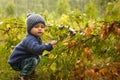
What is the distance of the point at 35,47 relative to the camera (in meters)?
3.84

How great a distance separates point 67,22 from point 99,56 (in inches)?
52.7

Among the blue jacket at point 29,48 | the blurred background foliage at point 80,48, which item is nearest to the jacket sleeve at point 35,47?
the blue jacket at point 29,48

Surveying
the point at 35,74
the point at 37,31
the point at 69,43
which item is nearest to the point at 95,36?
the point at 69,43

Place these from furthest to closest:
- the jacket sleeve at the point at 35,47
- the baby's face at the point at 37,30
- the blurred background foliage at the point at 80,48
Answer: the baby's face at the point at 37,30 < the jacket sleeve at the point at 35,47 < the blurred background foliage at the point at 80,48

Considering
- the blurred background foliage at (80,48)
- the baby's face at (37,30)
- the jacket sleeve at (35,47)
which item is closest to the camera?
the blurred background foliage at (80,48)

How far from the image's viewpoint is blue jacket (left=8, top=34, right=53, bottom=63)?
3.81 metres

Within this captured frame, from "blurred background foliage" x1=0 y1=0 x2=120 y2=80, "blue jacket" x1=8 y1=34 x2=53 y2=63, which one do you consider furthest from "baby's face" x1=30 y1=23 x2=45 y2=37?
"blurred background foliage" x1=0 y1=0 x2=120 y2=80

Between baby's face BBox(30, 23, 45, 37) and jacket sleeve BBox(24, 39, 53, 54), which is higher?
baby's face BBox(30, 23, 45, 37)

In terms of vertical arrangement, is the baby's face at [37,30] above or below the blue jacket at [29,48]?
above

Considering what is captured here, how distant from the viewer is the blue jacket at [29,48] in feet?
12.5

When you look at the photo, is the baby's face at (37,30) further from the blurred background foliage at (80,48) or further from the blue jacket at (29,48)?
the blurred background foliage at (80,48)

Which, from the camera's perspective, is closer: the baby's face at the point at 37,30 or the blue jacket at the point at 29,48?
the blue jacket at the point at 29,48

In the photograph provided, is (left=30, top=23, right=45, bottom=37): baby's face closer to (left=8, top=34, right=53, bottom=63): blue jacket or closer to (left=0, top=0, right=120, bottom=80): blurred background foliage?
(left=8, top=34, right=53, bottom=63): blue jacket

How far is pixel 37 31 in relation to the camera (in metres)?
4.05
